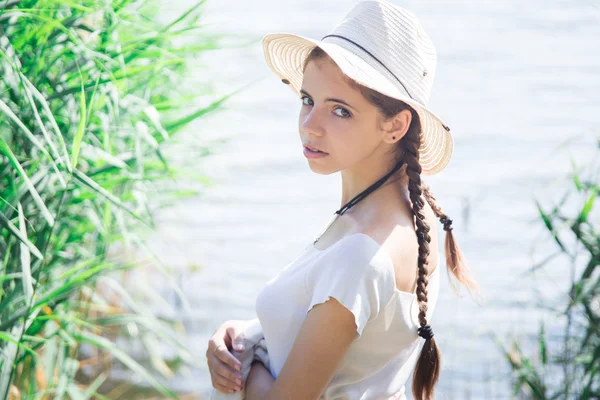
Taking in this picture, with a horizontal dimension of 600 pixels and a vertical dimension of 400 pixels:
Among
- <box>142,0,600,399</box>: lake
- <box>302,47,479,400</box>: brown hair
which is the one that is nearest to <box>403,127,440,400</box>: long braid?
<box>302,47,479,400</box>: brown hair

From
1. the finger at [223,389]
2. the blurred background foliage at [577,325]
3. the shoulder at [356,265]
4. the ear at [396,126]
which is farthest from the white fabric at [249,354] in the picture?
the blurred background foliage at [577,325]

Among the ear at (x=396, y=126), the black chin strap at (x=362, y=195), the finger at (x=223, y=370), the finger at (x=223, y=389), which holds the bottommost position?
the finger at (x=223, y=389)

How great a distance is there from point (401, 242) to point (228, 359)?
0.40 m

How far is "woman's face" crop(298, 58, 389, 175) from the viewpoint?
1.76 metres

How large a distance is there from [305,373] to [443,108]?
5.12 metres

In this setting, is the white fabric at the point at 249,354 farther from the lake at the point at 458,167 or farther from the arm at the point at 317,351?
the lake at the point at 458,167

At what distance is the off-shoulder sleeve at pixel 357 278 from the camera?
5.21ft

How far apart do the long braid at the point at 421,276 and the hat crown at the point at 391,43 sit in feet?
0.34

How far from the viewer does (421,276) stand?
174 cm

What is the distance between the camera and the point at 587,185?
2912mm

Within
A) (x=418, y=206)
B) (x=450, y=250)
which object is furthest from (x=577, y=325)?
(x=418, y=206)

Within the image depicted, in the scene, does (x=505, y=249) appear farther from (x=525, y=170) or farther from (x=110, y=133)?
(x=110, y=133)

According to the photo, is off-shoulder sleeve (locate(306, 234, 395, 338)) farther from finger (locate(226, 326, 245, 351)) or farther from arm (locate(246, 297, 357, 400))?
finger (locate(226, 326, 245, 351))

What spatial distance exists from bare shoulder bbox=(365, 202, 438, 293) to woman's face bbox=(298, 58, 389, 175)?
0.50 ft
